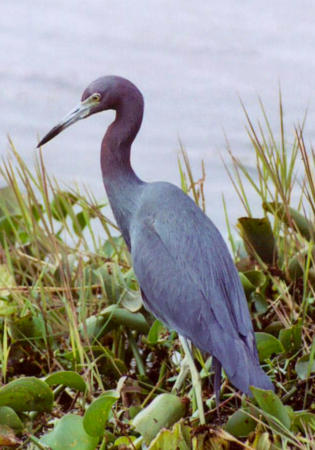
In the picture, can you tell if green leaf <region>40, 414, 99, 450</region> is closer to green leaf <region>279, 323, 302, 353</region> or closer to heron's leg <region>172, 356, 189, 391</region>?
heron's leg <region>172, 356, 189, 391</region>

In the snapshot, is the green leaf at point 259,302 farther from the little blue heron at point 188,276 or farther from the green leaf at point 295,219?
the little blue heron at point 188,276

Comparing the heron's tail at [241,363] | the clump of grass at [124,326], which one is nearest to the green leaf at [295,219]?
the clump of grass at [124,326]

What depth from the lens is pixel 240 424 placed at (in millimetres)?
2439

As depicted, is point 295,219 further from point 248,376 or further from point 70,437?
point 70,437

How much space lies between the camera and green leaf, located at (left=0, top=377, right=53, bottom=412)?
246 cm

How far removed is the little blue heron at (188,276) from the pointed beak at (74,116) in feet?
0.15

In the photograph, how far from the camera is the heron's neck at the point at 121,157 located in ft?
10.0

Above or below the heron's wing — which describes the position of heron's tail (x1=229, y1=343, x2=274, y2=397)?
below

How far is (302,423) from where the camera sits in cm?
236

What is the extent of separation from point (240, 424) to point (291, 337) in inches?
17.3

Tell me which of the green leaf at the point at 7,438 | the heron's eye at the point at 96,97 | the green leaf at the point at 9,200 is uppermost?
the heron's eye at the point at 96,97

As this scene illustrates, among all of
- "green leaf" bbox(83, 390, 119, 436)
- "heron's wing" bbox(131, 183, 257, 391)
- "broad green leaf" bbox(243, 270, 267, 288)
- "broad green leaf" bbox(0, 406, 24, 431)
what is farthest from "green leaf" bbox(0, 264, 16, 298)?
"green leaf" bbox(83, 390, 119, 436)

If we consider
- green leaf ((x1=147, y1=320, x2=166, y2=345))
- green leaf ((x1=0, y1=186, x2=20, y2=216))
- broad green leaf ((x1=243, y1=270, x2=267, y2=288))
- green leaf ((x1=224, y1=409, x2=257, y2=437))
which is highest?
green leaf ((x1=0, y1=186, x2=20, y2=216))

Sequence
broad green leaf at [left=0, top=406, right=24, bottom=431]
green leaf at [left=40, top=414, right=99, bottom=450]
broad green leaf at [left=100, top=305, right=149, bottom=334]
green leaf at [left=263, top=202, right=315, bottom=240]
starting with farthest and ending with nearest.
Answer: green leaf at [left=263, top=202, right=315, bottom=240], broad green leaf at [left=100, top=305, right=149, bottom=334], broad green leaf at [left=0, top=406, right=24, bottom=431], green leaf at [left=40, top=414, right=99, bottom=450]
